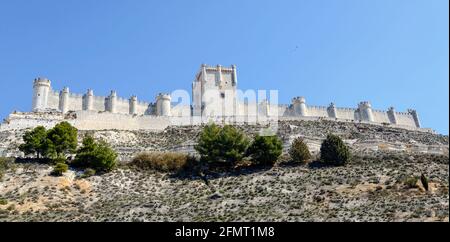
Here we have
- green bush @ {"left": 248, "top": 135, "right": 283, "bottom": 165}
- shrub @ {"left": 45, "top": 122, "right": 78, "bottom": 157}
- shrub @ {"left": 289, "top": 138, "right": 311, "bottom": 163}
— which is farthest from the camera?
shrub @ {"left": 45, "top": 122, "right": 78, "bottom": 157}

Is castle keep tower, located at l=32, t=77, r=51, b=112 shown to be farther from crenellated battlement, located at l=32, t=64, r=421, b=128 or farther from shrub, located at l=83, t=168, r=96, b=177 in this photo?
shrub, located at l=83, t=168, r=96, b=177

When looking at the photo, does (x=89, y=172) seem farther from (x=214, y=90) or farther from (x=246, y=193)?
(x=214, y=90)

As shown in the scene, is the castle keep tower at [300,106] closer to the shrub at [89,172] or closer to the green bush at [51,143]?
the green bush at [51,143]

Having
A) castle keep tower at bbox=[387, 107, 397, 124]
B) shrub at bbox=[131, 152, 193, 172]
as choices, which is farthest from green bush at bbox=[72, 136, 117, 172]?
castle keep tower at bbox=[387, 107, 397, 124]

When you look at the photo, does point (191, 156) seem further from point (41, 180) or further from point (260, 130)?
point (260, 130)

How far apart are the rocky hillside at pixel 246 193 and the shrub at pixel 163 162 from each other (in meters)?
1.27

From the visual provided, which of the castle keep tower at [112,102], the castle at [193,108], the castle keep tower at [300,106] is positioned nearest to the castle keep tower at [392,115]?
the castle at [193,108]

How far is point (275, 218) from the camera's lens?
94.2 feet

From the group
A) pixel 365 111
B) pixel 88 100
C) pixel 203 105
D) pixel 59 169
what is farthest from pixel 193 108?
pixel 59 169

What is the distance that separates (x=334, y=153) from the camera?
42.2 meters

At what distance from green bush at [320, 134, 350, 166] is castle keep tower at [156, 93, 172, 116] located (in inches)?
1384

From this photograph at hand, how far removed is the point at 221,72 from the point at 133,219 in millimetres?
52463

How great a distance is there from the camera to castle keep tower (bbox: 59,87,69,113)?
70.9 metres
